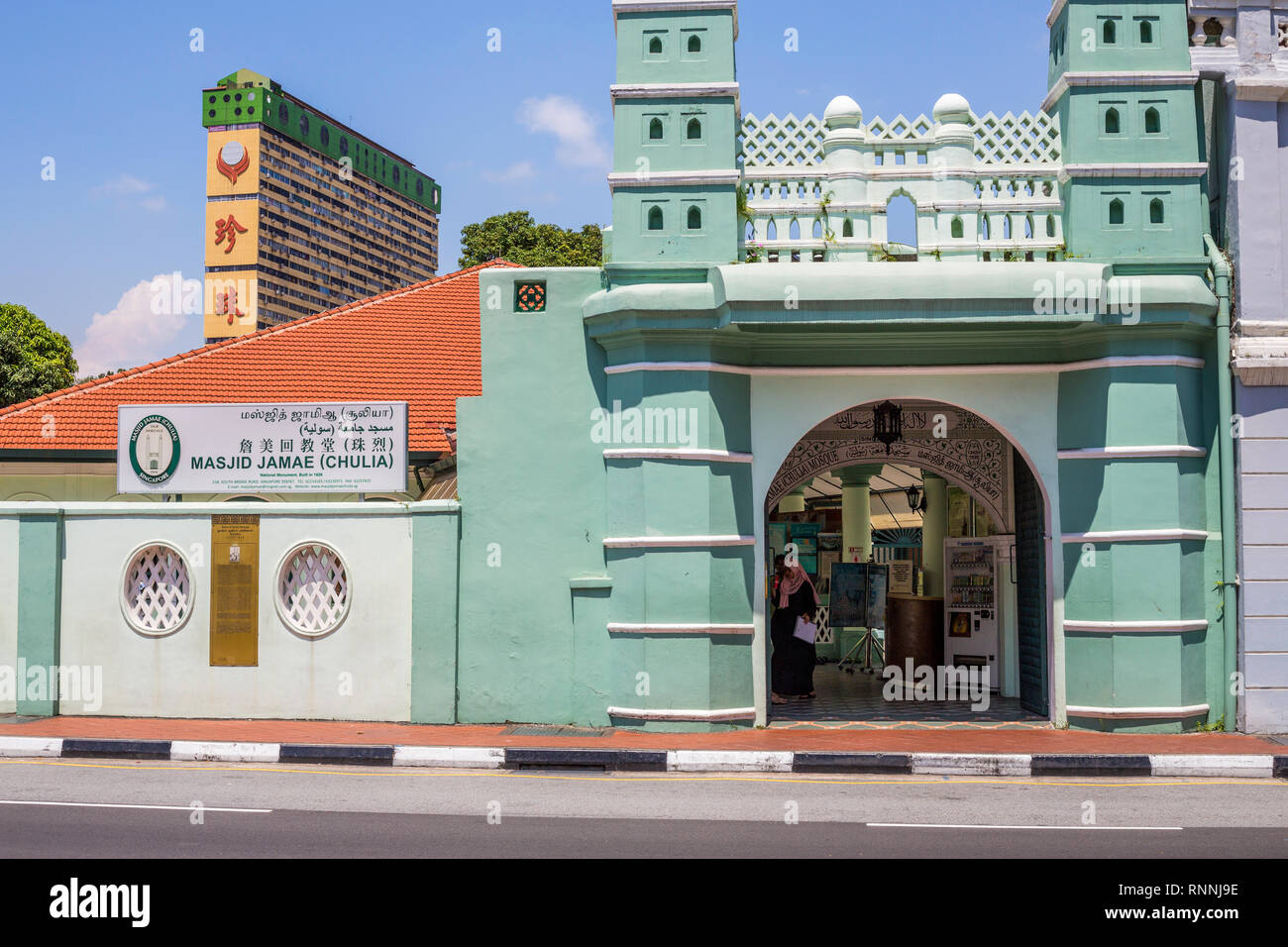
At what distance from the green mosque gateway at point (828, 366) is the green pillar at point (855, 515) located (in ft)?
21.2

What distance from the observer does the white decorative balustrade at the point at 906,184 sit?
1190 cm

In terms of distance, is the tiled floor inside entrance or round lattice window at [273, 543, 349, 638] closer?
the tiled floor inside entrance

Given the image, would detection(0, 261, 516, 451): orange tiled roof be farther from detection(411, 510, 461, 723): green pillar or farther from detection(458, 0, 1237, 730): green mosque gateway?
detection(458, 0, 1237, 730): green mosque gateway

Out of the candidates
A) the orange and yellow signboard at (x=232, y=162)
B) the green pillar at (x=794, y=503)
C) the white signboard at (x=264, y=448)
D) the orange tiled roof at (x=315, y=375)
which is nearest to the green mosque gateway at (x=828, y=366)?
the white signboard at (x=264, y=448)

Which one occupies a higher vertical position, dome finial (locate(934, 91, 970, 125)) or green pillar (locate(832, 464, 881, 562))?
dome finial (locate(934, 91, 970, 125))

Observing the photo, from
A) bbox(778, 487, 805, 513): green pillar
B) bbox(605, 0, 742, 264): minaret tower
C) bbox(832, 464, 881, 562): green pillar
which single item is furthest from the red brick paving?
bbox(778, 487, 805, 513): green pillar

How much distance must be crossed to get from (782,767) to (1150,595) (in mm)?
3947

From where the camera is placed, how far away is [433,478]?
61.4 ft

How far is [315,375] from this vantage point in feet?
65.9

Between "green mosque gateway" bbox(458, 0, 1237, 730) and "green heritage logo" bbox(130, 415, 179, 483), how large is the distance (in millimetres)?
3172

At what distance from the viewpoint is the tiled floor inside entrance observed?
11.9m

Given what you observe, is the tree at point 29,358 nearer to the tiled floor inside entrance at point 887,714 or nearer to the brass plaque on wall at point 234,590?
the brass plaque on wall at point 234,590
